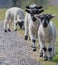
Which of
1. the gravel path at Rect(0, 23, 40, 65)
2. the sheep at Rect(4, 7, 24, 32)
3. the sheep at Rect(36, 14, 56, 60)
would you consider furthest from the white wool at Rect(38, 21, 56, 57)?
the sheep at Rect(4, 7, 24, 32)

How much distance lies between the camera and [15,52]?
16125 mm

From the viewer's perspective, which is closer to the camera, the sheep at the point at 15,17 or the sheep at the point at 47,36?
the sheep at the point at 47,36

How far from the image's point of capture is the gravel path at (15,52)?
13.9 m

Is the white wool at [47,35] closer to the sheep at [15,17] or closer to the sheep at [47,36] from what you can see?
the sheep at [47,36]

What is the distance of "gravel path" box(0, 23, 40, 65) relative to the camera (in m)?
13.9

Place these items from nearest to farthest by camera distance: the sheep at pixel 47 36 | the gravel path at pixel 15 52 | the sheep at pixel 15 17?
the gravel path at pixel 15 52
the sheep at pixel 47 36
the sheep at pixel 15 17

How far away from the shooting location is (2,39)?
2106 centimetres

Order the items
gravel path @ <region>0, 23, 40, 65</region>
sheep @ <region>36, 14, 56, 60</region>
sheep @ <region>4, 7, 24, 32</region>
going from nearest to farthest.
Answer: gravel path @ <region>0, 23, 40, 65</region>, sheep @ <region>36, 14, 56, 60</region>, sheep @ <region>4, 7, 24, 32</region>

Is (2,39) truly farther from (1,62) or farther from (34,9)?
(1,62)

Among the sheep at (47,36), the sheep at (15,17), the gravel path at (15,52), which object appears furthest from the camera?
the sheep at (15,17)

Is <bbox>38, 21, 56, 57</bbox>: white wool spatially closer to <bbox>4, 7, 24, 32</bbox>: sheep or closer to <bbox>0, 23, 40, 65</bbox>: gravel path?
<bbox>0, 23, 40, 65</bbox>: gravel path

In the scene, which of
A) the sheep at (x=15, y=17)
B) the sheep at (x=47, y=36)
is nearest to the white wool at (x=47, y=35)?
the sheep at (x=47, y=36)

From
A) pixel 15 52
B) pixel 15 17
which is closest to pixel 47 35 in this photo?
pixel 15 52

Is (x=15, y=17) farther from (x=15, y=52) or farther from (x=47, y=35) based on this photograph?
(x=47, y=35)
